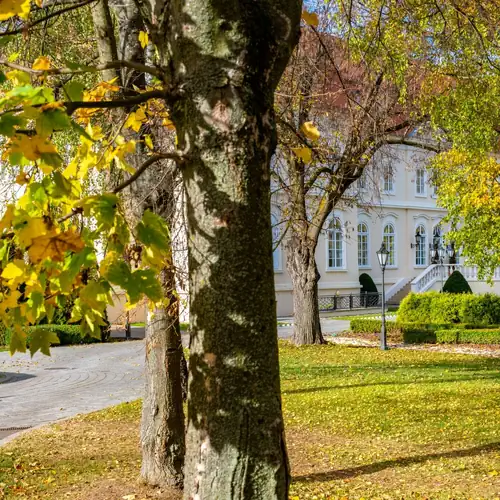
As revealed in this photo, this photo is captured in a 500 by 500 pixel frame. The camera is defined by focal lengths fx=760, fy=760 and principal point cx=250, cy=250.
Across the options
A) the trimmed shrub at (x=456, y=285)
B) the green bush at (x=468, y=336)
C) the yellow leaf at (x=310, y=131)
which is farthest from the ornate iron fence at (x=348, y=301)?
the yellow leaf at (x=310, y=131)

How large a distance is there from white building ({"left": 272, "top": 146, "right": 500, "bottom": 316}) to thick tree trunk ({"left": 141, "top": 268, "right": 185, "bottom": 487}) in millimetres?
24120

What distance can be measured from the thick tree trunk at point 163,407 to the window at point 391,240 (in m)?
31.7

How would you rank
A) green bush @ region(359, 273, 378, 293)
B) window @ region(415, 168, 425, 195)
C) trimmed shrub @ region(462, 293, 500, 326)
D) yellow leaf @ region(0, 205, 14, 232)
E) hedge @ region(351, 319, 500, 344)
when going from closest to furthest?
yellow leaf @ region(0, 205, 14, 232) < hedge @ region(351, 319, 500, 344) < trimmed shrub @ region(462, 293, 500, 326) < green bush @ region(359, 273, 378, 293) < window @ region(415, 168, 425, 195)

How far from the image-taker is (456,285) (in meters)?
31.2

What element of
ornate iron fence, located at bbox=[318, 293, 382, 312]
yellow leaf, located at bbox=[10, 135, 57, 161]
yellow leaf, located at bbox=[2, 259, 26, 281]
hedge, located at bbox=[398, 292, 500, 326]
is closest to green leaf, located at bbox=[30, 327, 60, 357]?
yellow leaf, located at bbox=[2, 259, 26, 281]

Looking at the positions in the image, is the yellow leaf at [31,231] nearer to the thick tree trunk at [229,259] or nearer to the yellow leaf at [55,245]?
the yellow leaf at [55,245]

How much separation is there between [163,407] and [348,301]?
28023mm

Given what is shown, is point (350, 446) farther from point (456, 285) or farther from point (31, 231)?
point (456, 285)

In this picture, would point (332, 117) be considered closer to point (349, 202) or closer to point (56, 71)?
point (349, 202)

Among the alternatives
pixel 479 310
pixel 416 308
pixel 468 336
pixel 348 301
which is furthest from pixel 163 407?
pixel 348 301

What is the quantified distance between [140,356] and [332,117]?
7176 millimetres

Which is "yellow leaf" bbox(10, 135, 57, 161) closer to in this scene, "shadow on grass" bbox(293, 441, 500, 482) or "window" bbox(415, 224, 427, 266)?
"shadow on grass" bbox(293, 441, 500, 482)

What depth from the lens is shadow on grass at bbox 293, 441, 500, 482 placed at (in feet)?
22.2

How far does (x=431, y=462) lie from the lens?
726cm
